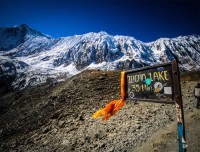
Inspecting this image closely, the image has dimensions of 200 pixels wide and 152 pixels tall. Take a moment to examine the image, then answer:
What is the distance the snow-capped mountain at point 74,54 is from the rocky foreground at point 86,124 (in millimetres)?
55527

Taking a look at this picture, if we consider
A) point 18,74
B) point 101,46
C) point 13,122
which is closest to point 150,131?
point 13,122

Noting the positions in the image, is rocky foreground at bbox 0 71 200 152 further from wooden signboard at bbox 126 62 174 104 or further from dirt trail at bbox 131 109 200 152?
wooden signboard at bbox 126 62 174 104

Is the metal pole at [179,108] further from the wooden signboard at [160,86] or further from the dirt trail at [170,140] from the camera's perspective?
the dirt trail at [170,140]

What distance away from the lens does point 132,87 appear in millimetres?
2826

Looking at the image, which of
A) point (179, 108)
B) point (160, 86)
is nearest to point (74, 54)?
point (160, 86)

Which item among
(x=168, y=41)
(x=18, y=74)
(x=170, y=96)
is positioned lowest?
(x=170, y=96)

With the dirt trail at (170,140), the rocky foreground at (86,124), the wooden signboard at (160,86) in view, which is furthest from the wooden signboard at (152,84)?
the rocky foreground at (86,124)

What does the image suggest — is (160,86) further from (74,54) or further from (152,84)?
(74,54)

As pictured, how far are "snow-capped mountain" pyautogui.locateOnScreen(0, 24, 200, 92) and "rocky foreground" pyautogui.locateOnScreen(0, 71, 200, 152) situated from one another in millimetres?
55527

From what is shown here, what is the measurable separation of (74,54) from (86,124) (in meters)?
118

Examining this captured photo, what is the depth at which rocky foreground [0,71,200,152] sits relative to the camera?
5691 mm

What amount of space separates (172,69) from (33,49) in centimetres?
15444

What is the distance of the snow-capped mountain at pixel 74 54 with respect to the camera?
71913mm

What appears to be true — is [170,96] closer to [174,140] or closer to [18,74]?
[174,140]
